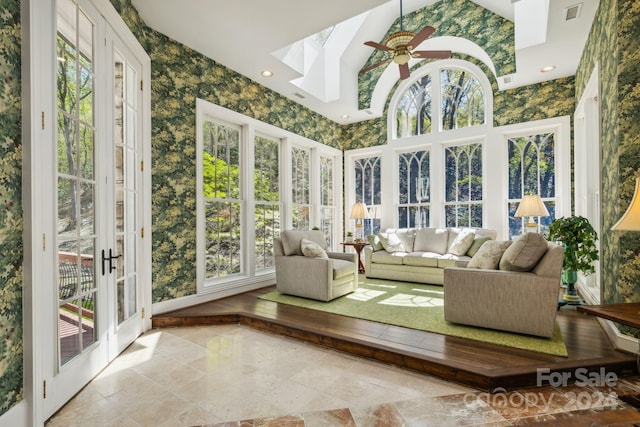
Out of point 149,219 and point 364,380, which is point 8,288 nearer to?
point 149,219

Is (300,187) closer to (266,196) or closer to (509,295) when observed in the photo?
(266,196)

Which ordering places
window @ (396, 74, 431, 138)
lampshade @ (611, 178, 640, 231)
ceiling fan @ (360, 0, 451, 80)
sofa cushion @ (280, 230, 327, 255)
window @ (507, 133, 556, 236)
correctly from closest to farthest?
1. lampshade @ (611, 178, 640, 231)
2. ceiling fan @ (360, 0, 451, 80)
3. sofa cushion @ (280, 230, 327, 255)
4. window @ (507, 133, 556, 236)
5. window @ (396, 74, 431, 138)

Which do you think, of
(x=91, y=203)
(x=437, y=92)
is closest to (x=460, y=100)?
(x=437, y=92)

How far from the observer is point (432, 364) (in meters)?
2.35

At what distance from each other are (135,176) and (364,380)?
2898 millimetres

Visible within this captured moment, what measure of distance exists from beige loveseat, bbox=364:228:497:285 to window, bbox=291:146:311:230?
4.44 feet

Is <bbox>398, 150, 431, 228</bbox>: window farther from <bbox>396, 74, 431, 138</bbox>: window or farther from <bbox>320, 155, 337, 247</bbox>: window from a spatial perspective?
<bbox>320, 155, 337, 247</bbox>: window

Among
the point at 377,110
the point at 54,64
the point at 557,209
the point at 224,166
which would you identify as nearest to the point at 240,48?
the point at 224,166

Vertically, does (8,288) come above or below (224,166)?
below

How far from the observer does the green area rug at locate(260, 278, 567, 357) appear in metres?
2.71

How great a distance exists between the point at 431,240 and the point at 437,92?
2871 millimetres

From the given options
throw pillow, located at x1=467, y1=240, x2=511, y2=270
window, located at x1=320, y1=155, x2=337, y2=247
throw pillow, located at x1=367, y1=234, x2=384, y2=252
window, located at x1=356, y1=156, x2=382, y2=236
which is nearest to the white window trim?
window, located at x1=320, y1=155, x2=337, y2=247

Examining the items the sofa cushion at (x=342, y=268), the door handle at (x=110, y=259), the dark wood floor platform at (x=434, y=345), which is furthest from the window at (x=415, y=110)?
the door handle at (x=110, y=259)

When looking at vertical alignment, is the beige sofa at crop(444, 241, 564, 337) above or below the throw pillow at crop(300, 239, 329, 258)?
below
